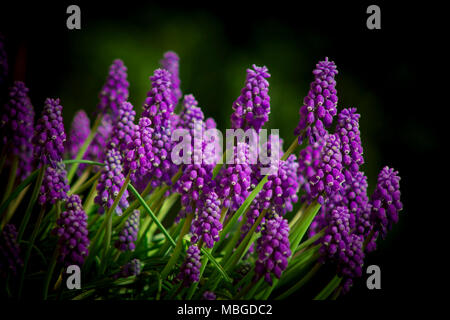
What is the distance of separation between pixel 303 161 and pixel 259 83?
1.28ft

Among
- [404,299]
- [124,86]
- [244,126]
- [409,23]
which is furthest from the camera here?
[124,86]

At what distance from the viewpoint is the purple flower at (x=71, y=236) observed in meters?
1.11

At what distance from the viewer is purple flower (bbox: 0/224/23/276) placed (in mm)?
1164

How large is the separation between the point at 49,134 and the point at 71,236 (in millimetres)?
279

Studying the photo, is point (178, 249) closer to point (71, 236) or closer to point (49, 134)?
point (71, 236)

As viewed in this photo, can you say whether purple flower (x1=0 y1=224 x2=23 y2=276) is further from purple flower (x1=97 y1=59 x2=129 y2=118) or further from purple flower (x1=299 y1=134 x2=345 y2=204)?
purple flower (x1=299 y1=134 x2=345 y2=204)

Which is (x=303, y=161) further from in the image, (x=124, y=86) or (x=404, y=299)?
(x=124, y=86)

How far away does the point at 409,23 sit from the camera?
5.23 feet

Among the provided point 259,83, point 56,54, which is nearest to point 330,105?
point 259,83

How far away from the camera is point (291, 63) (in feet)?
7.15

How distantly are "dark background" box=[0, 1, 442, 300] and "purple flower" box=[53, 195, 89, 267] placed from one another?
0.74m

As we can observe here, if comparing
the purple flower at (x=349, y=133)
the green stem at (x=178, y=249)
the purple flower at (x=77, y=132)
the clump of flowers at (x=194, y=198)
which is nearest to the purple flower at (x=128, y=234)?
the clump of flowers at (x=194, y=198)

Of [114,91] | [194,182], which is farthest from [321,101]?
[114,91]

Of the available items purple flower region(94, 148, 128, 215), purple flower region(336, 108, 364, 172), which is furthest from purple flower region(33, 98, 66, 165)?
Answer: purple flower region(336, 108, 364, 172)
